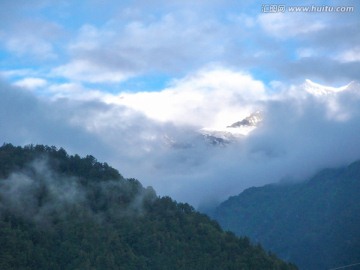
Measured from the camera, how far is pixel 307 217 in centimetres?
10712

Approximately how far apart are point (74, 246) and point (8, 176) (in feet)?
39.9

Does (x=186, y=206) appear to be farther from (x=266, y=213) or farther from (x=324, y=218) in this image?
(x=266, y=213)

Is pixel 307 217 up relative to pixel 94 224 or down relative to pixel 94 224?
up

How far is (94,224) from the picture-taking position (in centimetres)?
5112

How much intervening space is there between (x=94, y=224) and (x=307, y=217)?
66129 mm

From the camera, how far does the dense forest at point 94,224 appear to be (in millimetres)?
46125

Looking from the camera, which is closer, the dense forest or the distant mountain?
the dense forest

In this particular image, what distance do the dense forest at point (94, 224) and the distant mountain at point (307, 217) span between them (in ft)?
121

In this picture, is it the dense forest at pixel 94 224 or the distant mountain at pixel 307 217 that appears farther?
the distant mountain at pixel 307 217

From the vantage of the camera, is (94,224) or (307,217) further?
(307,217)

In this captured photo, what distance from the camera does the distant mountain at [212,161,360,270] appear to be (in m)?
89.7

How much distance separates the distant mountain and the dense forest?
36771mm

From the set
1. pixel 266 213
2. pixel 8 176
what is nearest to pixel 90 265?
pixel 8 176

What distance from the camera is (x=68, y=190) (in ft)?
186
